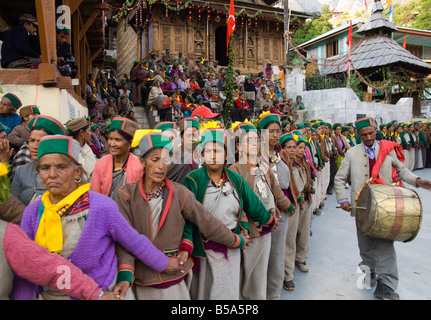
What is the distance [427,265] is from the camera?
461cm

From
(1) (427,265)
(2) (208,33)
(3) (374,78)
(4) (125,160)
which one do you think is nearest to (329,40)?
(3) (374,78)

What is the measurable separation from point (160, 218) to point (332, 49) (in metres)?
34.0

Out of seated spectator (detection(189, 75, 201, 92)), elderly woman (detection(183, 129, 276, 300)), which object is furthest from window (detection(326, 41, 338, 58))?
elderly woman (detection(183, 129, 276, 300))

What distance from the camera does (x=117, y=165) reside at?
3.09 metres

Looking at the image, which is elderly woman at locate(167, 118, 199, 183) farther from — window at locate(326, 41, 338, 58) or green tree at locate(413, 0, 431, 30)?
green tree at locate(413, 0, 431, 30)

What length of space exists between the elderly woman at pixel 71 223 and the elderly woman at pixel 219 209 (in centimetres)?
82

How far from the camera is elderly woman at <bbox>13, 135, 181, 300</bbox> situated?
1.83 m

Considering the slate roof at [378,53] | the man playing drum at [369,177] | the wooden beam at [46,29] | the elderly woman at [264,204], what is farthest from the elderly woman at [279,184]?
the slate roof at [378,53]

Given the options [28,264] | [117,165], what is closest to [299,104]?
[117,165]

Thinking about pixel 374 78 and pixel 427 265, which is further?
pixel 374 78

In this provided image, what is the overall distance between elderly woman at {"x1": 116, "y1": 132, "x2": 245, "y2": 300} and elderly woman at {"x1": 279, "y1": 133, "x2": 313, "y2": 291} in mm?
1989

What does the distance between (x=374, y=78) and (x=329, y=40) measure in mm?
11395

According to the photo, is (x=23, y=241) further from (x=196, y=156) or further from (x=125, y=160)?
(x=196, y=156)
